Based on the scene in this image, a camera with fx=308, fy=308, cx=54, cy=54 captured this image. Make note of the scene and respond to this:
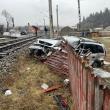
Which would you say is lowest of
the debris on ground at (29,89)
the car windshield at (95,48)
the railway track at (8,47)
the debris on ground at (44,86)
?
the debris on ground at (44,86)

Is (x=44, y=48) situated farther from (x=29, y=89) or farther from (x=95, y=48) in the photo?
(x=29, y=89)

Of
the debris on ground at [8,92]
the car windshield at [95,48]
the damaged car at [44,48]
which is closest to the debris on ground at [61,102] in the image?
the debris on ground at [8,92]

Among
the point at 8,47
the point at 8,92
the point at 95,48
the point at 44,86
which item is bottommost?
the point at 44,86

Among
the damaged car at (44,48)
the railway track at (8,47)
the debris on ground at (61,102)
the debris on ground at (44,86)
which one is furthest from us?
the railway track at (8,47)

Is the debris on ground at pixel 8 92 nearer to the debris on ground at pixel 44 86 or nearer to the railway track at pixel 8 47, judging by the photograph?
the debris on ground at pixel 44 86

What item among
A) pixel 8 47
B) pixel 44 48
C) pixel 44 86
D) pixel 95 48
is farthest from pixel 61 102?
pixel 8 47

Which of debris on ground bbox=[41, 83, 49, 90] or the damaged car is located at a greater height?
the damaged car

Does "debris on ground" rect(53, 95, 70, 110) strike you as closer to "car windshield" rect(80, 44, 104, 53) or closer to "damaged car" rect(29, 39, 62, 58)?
"damaged car" rect(29, 39, 62, 58)

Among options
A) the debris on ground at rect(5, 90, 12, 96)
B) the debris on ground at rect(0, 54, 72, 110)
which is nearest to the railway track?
the debris on ground at rect(0, 54, 72, 110)

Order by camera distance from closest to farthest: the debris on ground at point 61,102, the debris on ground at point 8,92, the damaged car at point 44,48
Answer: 1. the debris on ground at point 61,102
2. the debris on ground at point 8,92
3. the damaged car at point 44,48

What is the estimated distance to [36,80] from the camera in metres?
13.4

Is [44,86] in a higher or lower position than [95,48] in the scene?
lower

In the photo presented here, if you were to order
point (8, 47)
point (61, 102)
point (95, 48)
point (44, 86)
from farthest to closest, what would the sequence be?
point (8, 47) → point (95, 48) → point (44, 86) → point (61, 102)

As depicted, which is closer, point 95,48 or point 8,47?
point 95,48
